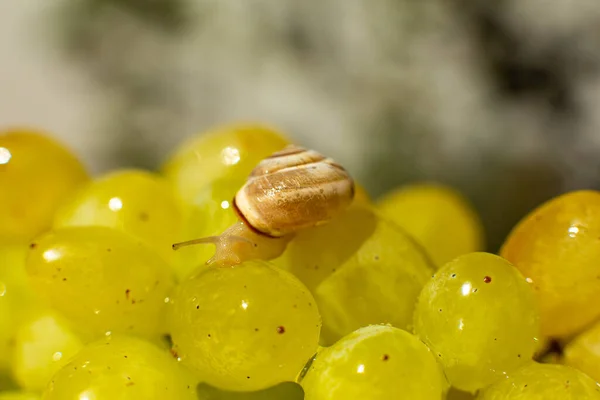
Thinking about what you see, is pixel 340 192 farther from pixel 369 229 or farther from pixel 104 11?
pixel 104 11

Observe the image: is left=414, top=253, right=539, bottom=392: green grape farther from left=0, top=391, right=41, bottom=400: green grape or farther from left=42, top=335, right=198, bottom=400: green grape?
left=0, top=391, right=41, bottom=400: green grape

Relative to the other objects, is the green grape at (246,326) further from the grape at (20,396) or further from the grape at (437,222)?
the grape at (437,222)

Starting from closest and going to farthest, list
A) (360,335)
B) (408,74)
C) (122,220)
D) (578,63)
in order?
(360,335) < (122,220) < (578,63) < (408,74)

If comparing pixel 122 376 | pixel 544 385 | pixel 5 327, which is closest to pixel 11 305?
pixel 5 327

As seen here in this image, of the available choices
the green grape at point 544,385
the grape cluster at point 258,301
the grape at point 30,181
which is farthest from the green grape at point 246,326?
the grape at point 30,181

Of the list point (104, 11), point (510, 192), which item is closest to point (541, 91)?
point (510, 192)
